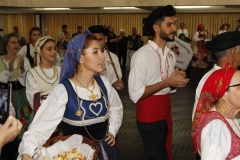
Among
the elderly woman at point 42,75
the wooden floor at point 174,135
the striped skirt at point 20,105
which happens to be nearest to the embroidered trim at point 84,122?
the elderly woman at point 42,75

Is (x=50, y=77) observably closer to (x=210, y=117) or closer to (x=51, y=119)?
(x=51, y=119)

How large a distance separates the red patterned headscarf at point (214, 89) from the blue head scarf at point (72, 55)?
3.00 ft

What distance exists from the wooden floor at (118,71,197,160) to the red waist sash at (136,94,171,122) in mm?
1333

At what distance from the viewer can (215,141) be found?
179 centimetres

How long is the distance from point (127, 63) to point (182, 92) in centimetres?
548

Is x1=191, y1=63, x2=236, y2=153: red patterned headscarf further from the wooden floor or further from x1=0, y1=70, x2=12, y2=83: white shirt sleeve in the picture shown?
x1=0, y1=70, x2=12, y2=83: white shirt sleeve

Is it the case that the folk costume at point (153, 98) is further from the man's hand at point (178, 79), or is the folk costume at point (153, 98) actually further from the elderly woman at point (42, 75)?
the elderly woman at point (42, 75)

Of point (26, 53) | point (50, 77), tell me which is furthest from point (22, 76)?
point (26, 53)

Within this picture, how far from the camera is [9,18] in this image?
1742cm

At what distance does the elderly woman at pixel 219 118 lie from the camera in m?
1.80

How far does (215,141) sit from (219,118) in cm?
15

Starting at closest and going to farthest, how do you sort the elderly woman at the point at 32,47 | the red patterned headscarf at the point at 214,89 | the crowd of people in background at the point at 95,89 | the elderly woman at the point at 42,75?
the red patterned headscarf at the point at 214,89, the crowd of people in background at the point at 95,89, the elderly woman at the point at 42,75, the elderly woman at the point at 32,47

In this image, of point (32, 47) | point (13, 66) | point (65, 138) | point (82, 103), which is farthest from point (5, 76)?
point (65, 138)

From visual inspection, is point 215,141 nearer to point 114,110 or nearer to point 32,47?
point 114,110
